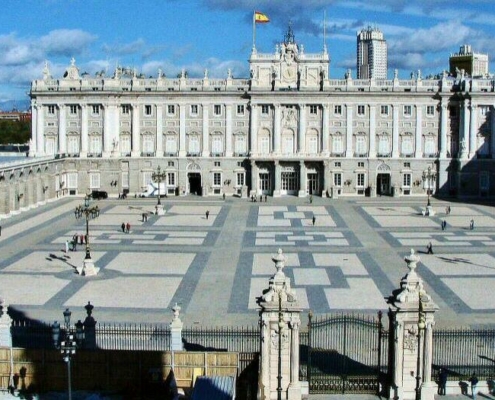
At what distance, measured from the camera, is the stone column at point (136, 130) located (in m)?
85.8

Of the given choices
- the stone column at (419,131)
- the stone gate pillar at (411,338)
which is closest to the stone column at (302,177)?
the stone column at (419,131)

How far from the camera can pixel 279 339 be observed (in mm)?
21250

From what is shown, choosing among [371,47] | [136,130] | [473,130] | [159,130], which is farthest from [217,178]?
[371,47]

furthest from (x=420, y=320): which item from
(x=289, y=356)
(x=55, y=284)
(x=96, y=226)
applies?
(x=96, y=226)

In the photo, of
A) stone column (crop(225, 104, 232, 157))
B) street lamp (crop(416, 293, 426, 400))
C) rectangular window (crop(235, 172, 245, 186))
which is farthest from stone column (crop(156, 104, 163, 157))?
street lamp (crop(416, 293, 426, 400))

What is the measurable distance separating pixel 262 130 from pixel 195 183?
907cm

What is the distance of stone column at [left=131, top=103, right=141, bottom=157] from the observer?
85750 millimetres

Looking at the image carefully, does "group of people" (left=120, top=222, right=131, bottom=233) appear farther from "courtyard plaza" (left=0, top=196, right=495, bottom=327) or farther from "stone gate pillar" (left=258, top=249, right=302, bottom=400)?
"stone gate pillar" (left=258, top=249, right=302, bottom=400)

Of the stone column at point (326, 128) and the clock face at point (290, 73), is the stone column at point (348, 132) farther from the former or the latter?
the clock face at point (290, 73)

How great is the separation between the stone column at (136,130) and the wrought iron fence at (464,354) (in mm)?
61193

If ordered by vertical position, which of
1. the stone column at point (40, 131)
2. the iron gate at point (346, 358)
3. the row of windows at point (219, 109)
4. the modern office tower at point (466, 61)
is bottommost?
the iron gate at point (346, 358)

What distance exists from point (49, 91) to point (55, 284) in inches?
1930

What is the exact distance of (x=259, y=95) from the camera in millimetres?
85375

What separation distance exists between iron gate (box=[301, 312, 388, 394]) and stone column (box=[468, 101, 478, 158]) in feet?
184
